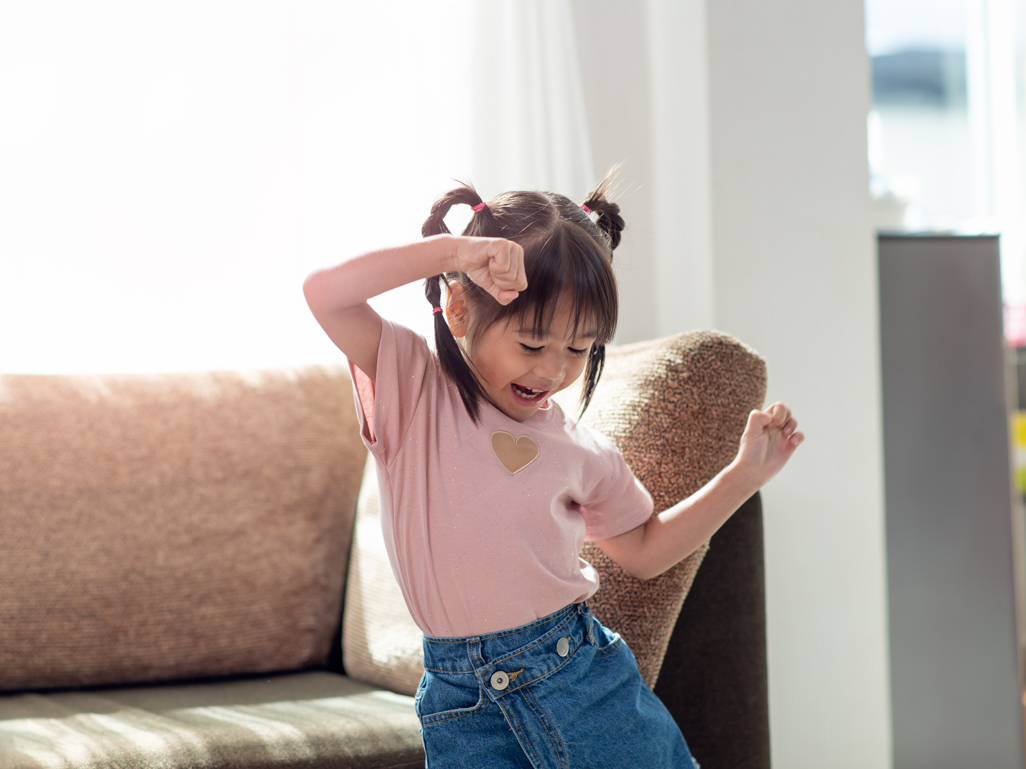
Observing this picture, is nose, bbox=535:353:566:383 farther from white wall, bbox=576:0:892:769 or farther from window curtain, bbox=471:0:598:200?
window curtain, bbox=471:0:598:200

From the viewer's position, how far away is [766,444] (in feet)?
2.96

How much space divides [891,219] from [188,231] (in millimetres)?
1428

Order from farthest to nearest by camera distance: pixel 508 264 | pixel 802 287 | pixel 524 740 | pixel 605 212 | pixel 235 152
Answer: pixel 235 152 → pixel 802 287 → pixel 605 212 → pixel 524 740 → pixel 508 264

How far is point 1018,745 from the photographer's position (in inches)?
58.4

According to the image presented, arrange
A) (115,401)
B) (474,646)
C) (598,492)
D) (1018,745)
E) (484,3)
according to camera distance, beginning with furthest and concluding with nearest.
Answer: (484,3) < (1018,745) < (115,401) < (598,492) < (474,646)

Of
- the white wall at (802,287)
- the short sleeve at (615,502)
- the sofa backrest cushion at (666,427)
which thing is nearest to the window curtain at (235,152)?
the white wall at (802,287)

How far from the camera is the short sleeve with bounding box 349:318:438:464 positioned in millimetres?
769

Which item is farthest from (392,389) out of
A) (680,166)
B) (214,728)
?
(680,166)

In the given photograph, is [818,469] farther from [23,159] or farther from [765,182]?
[23,159]

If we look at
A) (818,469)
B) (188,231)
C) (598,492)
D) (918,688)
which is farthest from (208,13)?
(918,688)

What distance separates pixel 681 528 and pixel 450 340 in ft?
1.11

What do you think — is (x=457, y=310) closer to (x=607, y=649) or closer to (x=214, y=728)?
(x=607, y=649)

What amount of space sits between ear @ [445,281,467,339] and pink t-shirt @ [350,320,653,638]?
0.04 m

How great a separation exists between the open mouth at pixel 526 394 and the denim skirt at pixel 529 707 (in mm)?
210
